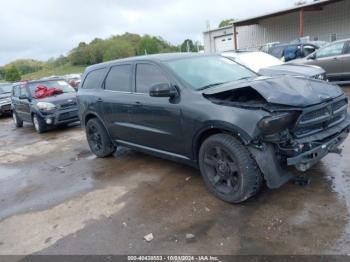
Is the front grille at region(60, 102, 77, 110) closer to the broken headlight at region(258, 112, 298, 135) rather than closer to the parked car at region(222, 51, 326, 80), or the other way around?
the parked car at region(222, 51, 326, 80)

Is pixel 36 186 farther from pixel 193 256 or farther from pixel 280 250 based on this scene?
pixel 280 250

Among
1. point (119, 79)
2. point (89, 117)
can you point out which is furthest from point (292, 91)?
point (89, 117)

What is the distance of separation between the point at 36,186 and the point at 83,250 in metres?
2.55

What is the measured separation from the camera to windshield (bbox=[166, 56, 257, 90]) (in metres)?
4.55

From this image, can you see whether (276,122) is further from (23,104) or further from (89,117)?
(23,104)

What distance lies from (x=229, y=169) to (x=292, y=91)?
1.11 metres

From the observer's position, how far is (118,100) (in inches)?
218

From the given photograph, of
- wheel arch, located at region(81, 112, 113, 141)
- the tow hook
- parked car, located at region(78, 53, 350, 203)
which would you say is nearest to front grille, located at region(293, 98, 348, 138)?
parked car, located at region(78, 53, 350, 203)

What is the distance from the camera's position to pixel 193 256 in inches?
124

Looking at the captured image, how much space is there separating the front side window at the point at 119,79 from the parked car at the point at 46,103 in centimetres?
479

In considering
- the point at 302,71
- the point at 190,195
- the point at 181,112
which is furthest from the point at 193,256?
the point at 302,71

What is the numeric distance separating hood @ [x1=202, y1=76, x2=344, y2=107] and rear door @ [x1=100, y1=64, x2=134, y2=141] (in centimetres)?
163

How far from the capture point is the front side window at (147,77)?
479cm

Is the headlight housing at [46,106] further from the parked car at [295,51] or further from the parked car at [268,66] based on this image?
the parked car at [295,51]
